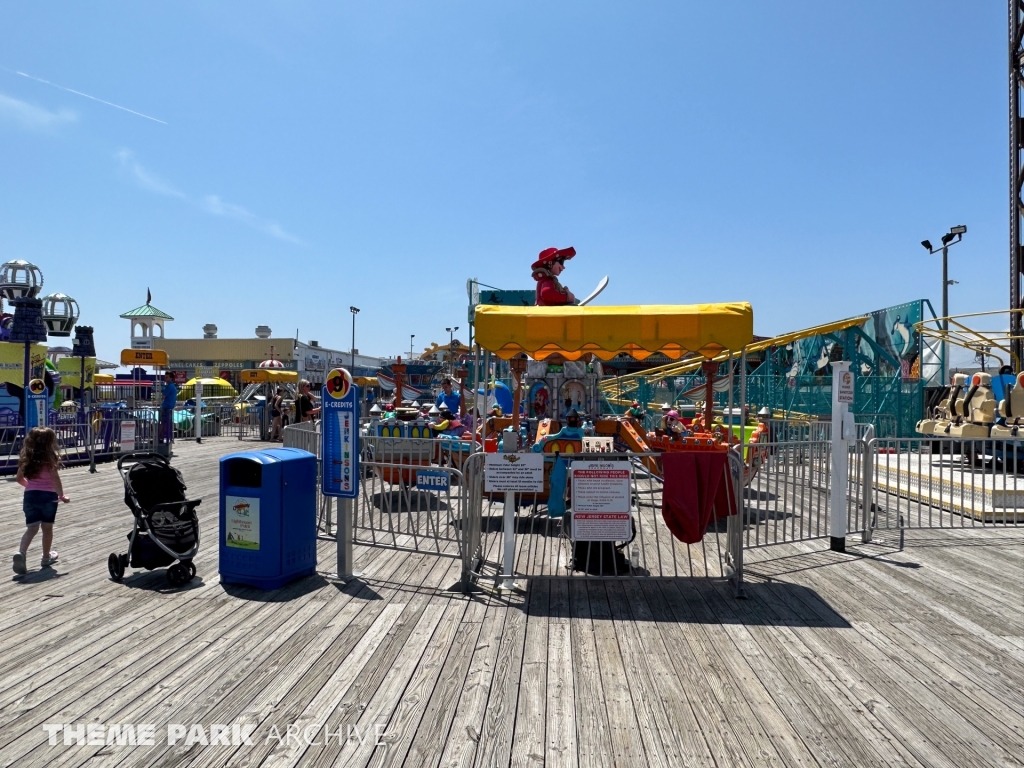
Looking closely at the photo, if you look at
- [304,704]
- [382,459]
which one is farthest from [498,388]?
[304,704]

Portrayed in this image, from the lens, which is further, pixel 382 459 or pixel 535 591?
pixel 382 459

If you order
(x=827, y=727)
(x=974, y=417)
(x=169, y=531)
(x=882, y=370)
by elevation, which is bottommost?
(x=827, y=727)

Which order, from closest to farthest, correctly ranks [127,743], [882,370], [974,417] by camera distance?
Result: [127,743], [974,417], [882,370]

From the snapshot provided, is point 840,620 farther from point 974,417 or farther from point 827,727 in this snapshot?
point 974,417

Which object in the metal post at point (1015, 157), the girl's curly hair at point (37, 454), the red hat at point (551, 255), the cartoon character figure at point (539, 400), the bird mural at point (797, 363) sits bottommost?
the girl's curly hair at point (37, 454)

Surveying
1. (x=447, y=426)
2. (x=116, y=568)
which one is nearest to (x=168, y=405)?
(x=447, y=426)

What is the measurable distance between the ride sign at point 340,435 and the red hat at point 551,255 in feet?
16.9

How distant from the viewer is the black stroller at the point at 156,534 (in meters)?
5.74

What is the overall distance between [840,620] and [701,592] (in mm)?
1150

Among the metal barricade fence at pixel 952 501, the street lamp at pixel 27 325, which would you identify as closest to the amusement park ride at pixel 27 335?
the street lamp at pixel 27 325

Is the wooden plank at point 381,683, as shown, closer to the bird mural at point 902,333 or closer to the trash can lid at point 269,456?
the trash can lid at point 269,456

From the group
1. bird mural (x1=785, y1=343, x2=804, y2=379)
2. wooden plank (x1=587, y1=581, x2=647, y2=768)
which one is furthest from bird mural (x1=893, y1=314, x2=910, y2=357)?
wooden plank (x1=587, y1=581, x2=647, y2=768)

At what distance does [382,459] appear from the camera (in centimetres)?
904

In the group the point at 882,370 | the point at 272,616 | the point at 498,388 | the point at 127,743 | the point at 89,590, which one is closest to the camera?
the point at 127,743
